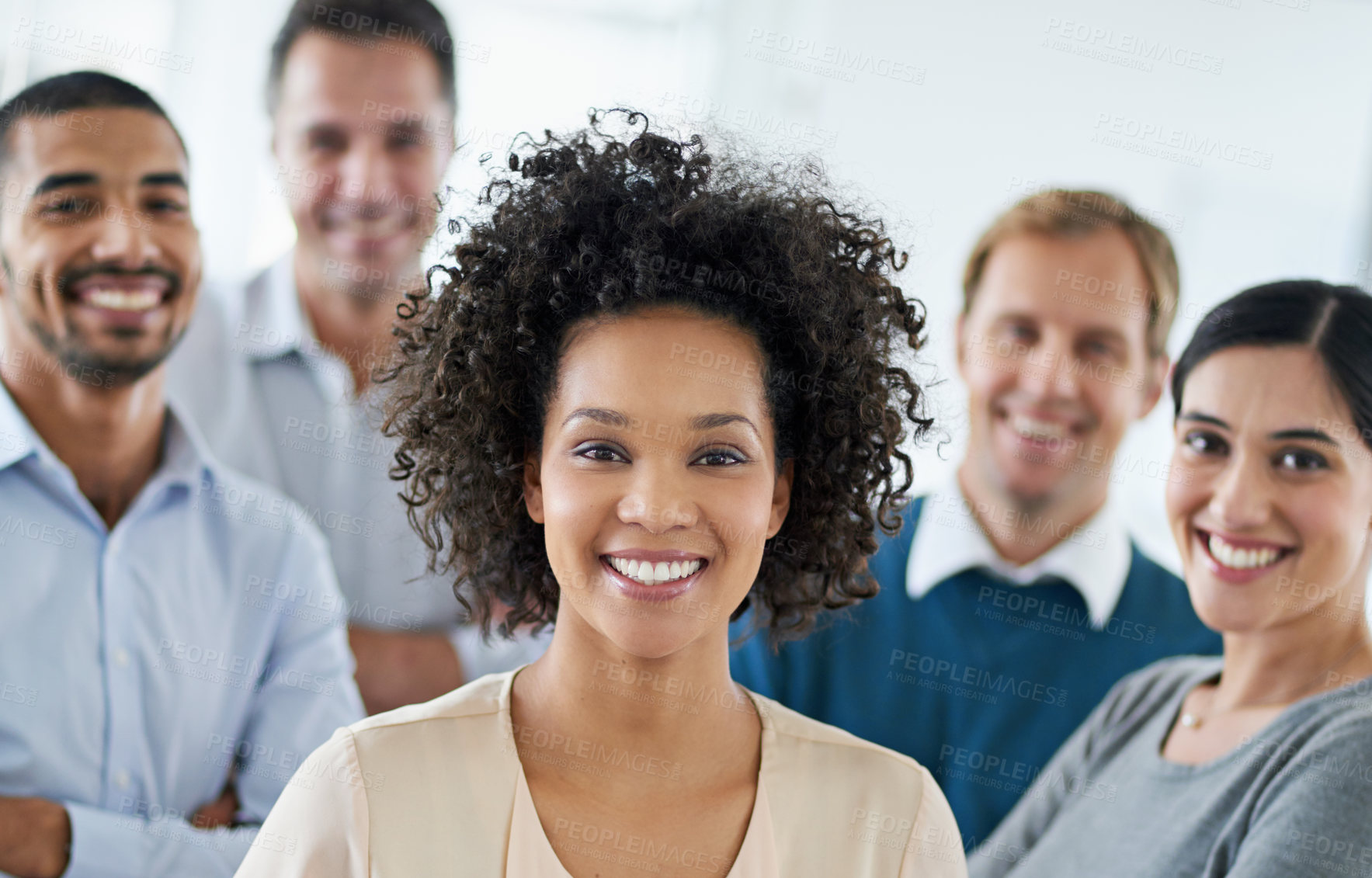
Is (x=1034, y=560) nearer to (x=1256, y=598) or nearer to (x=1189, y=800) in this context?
(x=1256, y=598)

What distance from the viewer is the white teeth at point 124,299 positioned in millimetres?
2428

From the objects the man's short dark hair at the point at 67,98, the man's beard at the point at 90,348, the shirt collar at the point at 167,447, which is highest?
the man's short dark hair at the point at 67,98

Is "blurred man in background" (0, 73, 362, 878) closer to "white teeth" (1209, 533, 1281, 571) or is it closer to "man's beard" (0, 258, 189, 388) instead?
"man's beard" (0, 258, 189, 388)

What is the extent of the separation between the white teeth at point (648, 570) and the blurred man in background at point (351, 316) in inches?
49.6

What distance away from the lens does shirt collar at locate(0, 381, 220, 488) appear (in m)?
2.42

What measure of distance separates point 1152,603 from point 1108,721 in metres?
0.33

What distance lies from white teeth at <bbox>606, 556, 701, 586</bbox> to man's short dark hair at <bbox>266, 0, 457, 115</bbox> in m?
1.62

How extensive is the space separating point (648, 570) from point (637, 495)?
4.3 inches

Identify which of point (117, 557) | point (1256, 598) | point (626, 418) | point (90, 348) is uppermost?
point (90, 348)

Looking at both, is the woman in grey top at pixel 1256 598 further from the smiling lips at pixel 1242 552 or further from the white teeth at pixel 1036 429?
the white teeth at pixel 1036 429

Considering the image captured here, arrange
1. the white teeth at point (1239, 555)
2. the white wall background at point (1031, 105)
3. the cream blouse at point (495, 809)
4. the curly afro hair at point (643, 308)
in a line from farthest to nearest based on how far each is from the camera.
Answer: the white wall background at point (1031, 105)
the white teeth at point (1239, 555)
the curly afro hair at point (643, 308)
the cream blouse at point (495, 809)

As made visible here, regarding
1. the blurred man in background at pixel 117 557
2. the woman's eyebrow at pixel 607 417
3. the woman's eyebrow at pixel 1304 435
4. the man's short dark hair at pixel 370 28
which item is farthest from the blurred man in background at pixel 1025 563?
the man's short dark hair at pixel 370 28

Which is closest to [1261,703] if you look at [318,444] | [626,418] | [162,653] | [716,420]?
[716,420]

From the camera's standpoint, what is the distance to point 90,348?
2.44 metres
